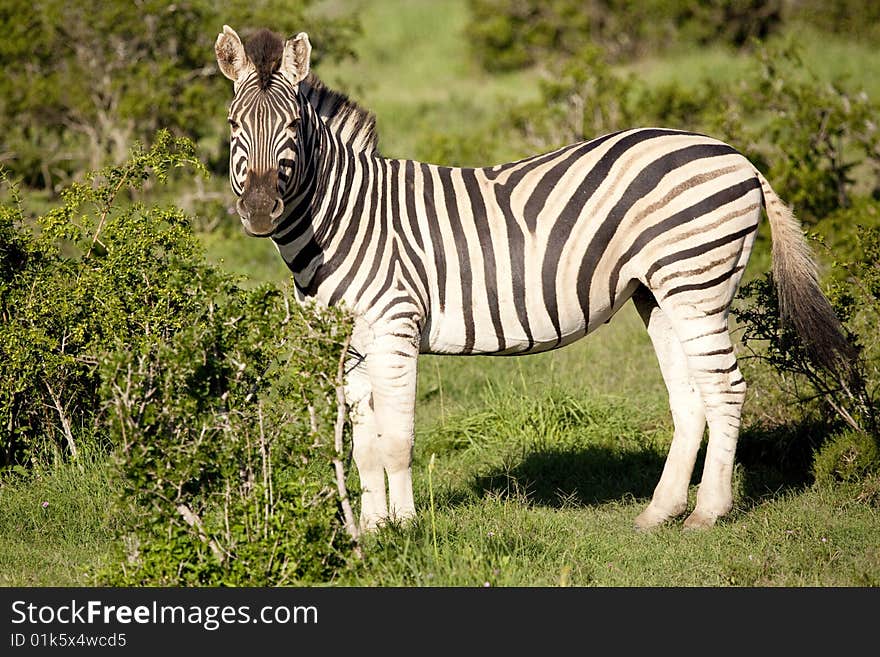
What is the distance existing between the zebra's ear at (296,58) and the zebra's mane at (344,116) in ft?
1.10

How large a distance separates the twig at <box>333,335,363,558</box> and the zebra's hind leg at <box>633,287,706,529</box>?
76.6 inches

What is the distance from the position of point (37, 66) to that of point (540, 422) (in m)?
8.43

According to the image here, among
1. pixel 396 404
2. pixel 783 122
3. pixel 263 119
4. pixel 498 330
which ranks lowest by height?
pixel 396 404

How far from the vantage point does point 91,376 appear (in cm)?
676

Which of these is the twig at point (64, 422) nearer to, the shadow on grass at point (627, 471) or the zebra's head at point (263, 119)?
the zebra's head at point (263, 119)

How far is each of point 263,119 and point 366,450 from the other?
76.3 inches

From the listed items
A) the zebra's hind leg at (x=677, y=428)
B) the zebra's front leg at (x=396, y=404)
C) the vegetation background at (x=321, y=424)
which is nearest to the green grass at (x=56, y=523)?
the vegetation background at (x=321, y=424)

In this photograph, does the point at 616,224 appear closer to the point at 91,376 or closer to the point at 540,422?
the point at 540,422

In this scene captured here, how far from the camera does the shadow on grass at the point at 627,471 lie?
22.6 ft

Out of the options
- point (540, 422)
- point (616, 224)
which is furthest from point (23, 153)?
point (616, 224)

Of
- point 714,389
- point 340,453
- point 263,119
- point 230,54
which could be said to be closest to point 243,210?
point 263,119

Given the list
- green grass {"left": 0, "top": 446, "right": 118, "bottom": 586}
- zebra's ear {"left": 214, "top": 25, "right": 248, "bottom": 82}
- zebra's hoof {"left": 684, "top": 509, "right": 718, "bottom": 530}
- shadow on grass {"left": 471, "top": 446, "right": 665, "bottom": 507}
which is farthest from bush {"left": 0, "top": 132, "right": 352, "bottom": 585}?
zebra's hoof {"left": 684, "top": 509, "right": 718, "bottom": 530}

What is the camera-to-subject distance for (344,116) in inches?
240

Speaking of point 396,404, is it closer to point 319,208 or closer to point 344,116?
point 319,208
